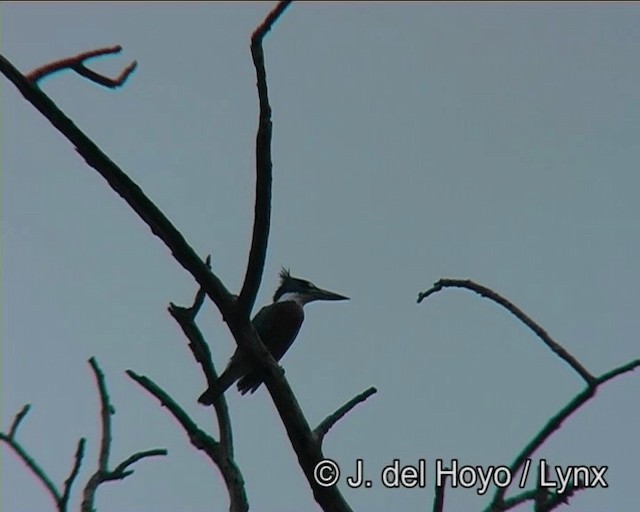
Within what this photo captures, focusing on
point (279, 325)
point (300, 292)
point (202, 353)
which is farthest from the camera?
point (300, 292)

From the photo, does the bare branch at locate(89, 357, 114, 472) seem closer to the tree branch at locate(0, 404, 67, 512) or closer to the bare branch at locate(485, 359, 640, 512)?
the tree branch at locate(0, 404, 67, 512)

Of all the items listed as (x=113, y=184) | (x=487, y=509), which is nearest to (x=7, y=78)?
(x=113, y=184)

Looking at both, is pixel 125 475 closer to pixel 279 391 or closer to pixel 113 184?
pixel 279 391

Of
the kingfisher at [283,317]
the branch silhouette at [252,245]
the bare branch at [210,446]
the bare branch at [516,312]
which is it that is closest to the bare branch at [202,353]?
the bare branch at [210,446]

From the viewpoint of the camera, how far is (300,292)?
8.27 metres

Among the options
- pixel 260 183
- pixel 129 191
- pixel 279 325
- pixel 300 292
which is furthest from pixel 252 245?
pixel 300 292

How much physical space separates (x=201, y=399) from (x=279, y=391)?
313 centimetres

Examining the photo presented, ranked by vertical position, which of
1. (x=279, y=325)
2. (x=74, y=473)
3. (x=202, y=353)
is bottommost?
(x=74, y=473)

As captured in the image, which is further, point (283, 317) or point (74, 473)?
point (283, 317)

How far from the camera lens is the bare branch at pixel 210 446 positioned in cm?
249

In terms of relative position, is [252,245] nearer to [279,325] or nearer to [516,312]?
[516,312]

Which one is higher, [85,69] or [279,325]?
[279,325]

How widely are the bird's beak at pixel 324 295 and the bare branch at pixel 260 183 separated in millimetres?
6079

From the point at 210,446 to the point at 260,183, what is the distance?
83 centimetres
